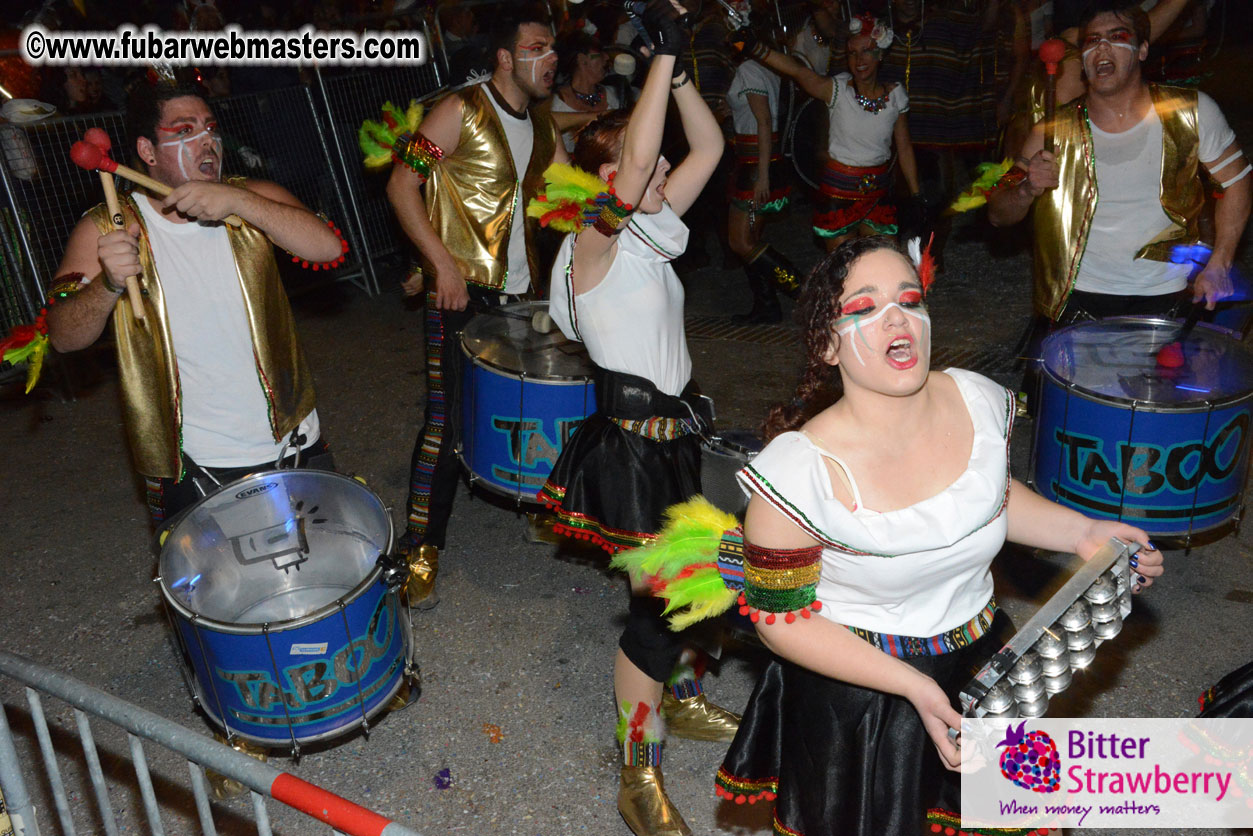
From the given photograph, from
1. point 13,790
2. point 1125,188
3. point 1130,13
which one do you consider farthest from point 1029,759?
point 1130,13

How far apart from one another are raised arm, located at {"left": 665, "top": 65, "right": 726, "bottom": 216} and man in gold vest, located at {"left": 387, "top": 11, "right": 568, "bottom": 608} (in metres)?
1.40

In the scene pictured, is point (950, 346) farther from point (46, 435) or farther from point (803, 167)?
point (46, 435)

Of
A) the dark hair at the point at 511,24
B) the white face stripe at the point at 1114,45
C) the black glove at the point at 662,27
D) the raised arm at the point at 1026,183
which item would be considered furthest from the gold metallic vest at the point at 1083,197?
the black glove at the point at 662,27

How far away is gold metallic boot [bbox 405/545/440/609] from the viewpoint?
14.7 feet

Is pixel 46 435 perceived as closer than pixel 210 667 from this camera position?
No

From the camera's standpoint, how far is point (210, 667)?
3.01 m

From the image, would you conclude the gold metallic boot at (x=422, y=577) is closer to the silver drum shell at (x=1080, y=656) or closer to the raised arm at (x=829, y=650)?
the raised arm at (x=829, y=650)

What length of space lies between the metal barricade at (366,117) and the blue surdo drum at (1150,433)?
6362 mm

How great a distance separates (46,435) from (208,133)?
4.27 m

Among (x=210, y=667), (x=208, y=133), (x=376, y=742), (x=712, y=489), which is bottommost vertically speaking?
(x=376, y=742)

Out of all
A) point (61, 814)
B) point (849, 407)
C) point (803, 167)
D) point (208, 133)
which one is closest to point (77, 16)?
point (803, 167)

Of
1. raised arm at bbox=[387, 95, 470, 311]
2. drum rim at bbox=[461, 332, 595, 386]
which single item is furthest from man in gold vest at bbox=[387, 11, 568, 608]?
drum rim at bbox=[461, 332, 595, 386]

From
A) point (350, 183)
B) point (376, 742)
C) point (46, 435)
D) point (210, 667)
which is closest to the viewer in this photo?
point (210, 667)

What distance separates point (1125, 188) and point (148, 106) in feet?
11.8
